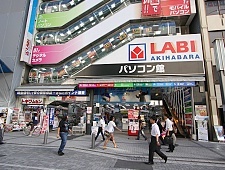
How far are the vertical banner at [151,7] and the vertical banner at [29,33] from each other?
1054cm

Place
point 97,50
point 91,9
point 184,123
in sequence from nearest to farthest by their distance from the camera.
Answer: point 184,123, point 97,50, point 91,9

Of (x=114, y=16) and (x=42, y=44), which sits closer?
(x=114, y=16)

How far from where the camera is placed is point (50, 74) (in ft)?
48.9

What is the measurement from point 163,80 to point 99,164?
780 centimetres

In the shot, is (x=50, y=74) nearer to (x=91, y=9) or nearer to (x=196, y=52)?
(x=91, y=9)

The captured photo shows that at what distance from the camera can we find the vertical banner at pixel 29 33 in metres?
14.3

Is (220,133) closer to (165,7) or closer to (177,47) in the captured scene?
(177,47)

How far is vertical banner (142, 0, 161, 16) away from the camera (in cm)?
1366

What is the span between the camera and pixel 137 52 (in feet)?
41.6

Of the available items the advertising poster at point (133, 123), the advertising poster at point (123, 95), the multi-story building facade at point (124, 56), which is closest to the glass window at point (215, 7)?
the multi-story building facade at point (124, 56)

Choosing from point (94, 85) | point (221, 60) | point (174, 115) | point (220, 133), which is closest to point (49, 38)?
point (94, 85)

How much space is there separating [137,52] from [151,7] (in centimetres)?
442

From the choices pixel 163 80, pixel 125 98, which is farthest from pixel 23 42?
pixel 163 80

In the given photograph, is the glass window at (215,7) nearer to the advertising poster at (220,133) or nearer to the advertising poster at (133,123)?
the advertising poster at (220,133)
